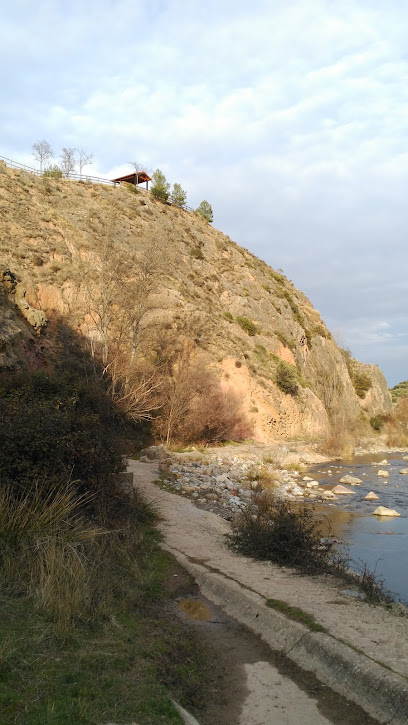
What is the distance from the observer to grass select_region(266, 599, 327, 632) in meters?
6.11

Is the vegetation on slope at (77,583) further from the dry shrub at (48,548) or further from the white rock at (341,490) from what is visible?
the white rock at (341,490)

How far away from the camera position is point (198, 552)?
984 centimetres

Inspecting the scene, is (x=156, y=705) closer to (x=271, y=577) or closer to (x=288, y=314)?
(x=271, y=577)

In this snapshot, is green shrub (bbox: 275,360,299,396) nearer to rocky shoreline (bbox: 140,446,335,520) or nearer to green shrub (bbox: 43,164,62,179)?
rocky shoreline (bbox: 140,446,335,520)

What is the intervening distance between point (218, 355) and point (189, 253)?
15.6 metres

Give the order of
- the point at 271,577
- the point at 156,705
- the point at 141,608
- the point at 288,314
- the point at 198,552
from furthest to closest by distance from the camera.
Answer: the point at 288,314, the point at 198,552, the point at 271,577, the point at 141,608, the point at 156,705

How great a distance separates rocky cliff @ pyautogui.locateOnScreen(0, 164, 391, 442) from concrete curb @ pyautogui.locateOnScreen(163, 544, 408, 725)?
51.4ft

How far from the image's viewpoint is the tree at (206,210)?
205 ft

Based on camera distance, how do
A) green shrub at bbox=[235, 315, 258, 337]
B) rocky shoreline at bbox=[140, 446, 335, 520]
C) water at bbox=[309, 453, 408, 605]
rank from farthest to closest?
green shrub at bbox=[235, 315, 258, 337] < rocky shoreline at bbox=[140, 446, 335, 520] < water at bbox=[309, 453, 408, 605]

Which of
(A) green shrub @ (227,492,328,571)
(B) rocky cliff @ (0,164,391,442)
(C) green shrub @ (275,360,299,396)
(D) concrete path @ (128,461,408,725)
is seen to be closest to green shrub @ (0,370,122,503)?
(D) concrete path @ (128,461,408,725)

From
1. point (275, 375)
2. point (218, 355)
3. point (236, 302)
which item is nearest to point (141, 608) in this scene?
point (218, 355)

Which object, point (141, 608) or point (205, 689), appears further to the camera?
point (141, 608)

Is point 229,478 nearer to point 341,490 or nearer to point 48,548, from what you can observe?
point 341,490

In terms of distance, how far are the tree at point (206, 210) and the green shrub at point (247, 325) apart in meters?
18.6
